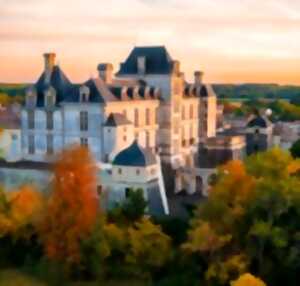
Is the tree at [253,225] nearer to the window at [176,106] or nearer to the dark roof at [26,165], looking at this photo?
the dark roof at [26,165]

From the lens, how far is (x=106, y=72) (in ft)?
90.5

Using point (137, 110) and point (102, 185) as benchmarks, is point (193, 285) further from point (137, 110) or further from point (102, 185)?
point (137, 110)

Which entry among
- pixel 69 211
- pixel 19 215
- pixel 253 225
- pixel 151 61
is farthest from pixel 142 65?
pixel 253 225

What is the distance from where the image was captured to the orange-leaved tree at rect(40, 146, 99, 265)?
1898 centimetres

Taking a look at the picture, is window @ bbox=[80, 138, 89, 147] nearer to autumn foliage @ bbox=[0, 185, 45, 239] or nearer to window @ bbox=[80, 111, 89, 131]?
window @ bbox=[80, 111, 89, 131]

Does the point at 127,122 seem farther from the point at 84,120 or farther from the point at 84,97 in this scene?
the point at 84,97

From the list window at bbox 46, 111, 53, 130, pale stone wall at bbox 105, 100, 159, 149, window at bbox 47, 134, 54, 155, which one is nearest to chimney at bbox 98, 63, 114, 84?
pale stone wall at bbox 105, 100, 159, 149

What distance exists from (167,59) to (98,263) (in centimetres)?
1250

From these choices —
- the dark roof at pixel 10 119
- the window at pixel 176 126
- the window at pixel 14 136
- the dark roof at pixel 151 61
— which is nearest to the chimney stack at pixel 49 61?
the dark roof at pixel 151 61

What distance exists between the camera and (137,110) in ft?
89.5

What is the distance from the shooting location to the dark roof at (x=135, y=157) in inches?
909

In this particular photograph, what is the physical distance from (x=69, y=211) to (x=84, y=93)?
8.01 meters

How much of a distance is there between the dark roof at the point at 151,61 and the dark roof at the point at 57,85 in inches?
131

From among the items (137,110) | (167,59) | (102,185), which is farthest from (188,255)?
(167,59)
